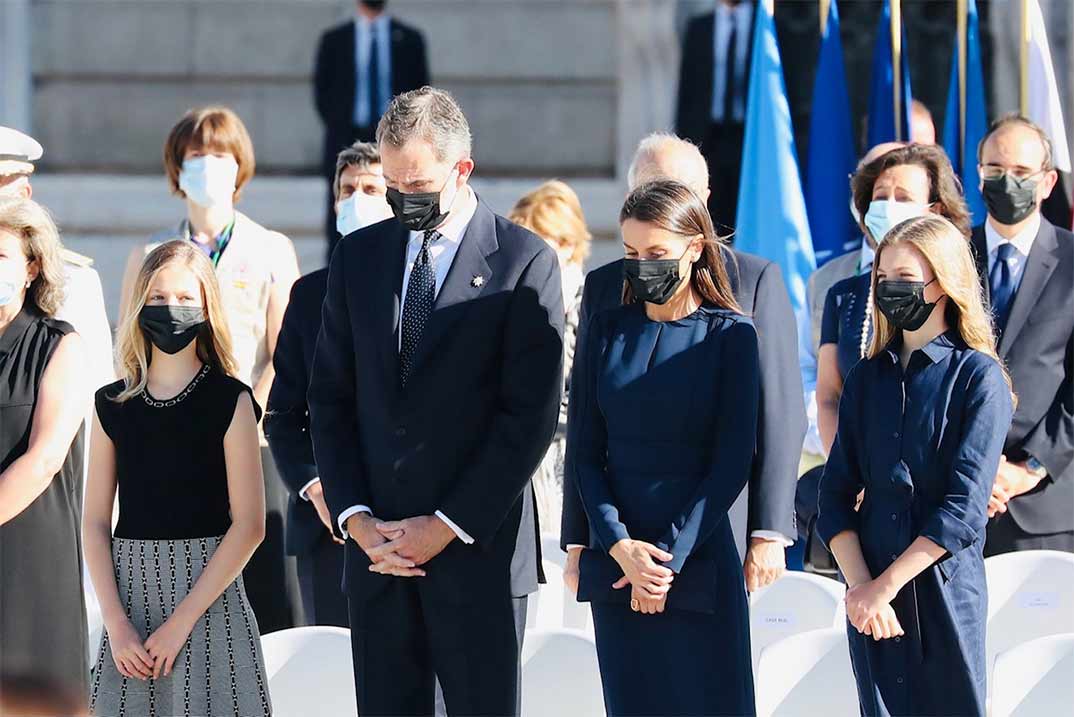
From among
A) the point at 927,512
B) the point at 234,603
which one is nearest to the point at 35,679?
the point at 234,603

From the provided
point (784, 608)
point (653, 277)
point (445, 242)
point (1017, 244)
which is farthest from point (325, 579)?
point (1017, 244)

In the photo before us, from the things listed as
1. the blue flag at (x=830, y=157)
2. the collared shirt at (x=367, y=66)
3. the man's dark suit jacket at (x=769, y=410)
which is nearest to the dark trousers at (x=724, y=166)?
the blue flag at (x=830, y=157)

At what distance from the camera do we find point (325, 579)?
16.6ft

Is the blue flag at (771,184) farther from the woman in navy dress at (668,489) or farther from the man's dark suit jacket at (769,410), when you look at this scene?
the woman in navy dress at (668,489)

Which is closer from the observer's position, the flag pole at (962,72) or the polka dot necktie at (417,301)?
the polka dot necktie at (417,301)

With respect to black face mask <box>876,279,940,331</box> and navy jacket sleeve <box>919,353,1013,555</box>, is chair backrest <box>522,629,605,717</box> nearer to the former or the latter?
navy jacket sleeve <box>919,353,1013,555</box>

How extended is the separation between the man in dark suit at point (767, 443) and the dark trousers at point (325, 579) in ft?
3.79

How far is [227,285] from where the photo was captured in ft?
18.6

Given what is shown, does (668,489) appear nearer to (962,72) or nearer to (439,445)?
(439,445)

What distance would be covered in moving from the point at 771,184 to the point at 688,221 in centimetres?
293

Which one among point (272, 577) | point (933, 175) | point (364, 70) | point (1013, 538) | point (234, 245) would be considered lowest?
point (272, 577)

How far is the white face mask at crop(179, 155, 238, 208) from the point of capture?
5789 mm

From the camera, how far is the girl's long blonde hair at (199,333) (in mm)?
4281

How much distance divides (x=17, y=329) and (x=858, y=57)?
6104mm
